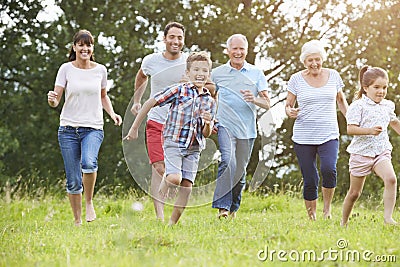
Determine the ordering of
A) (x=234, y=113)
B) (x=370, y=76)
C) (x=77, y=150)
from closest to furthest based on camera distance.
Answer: (x=370, y=76), (x=77, y=150), (x=234, y=113)

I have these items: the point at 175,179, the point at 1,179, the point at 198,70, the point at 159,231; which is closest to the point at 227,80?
the point at 198,70

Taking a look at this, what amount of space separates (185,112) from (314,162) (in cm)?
164

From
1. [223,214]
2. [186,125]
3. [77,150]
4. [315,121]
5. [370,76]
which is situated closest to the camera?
[370,76]

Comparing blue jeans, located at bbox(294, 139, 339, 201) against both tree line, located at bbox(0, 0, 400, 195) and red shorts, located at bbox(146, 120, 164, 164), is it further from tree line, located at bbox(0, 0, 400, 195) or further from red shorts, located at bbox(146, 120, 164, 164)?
tree line, located at bbox(0, 0, 400, 195)

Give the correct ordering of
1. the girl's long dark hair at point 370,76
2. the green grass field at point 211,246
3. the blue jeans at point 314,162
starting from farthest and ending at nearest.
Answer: the blue jeans at point 314,162 < the girl's long dark hair at point 370,76 < the green grass field at point 211,246

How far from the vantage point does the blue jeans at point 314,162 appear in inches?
269

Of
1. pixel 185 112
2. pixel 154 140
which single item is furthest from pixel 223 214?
pixel 185 112

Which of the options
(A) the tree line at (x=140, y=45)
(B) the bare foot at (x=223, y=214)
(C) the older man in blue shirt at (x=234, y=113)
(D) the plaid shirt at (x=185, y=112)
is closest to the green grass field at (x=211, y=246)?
(D) the plaid shirt at (x=185, y=112)

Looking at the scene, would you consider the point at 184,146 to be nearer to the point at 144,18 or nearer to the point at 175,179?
the point at 175,179

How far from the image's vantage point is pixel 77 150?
23.0 feet

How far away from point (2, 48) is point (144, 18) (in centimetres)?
417

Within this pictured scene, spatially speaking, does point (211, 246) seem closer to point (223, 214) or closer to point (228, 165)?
point (223, 214)

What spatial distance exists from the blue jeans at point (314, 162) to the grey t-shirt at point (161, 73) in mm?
1435

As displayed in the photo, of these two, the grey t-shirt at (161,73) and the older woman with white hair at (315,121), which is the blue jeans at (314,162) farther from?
the grey t-shirt at (161,73)
